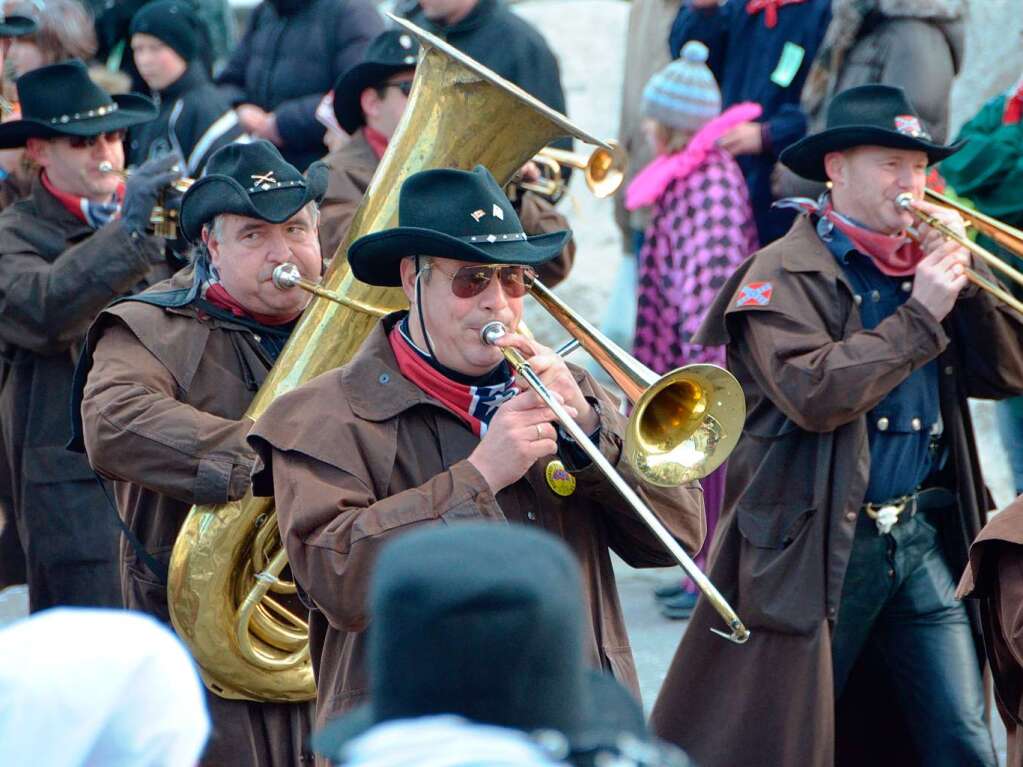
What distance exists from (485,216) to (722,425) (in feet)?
2.25

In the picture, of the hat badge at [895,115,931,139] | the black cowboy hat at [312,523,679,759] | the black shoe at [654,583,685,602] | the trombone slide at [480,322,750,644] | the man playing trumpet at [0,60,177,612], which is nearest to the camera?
the black cowboy hat at [312,523,679,759]

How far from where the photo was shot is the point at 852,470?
5.07 m

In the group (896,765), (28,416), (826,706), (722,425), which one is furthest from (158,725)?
(28,416)

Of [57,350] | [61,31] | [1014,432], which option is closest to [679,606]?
[1014,432]

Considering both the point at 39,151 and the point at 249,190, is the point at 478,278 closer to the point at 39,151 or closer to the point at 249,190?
the point at 249,190

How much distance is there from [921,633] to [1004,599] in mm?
1139

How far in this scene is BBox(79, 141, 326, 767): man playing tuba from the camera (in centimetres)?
464

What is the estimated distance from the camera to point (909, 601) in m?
5.20

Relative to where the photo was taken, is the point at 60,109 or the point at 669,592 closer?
the point at 60,109

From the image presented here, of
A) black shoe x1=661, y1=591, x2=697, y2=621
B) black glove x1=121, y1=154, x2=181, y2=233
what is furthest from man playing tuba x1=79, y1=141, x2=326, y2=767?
black shoe x1=661, y1=591, x2=697, y2=621

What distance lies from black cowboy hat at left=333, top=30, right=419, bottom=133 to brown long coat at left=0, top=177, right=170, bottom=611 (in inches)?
39.3

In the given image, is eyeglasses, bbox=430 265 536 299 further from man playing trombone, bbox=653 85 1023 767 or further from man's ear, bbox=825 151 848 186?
man's ear, bbox=825 151 848 186

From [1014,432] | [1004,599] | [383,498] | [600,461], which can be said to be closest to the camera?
[600,461]

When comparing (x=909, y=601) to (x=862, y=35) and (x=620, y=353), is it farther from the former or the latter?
(x=862, y=35)
